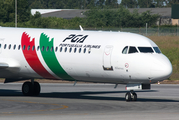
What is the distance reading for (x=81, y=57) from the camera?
25.1m

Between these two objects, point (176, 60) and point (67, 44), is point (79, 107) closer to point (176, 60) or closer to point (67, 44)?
point (67, 44)

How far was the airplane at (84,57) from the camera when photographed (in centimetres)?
2352

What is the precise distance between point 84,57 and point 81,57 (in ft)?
0.70

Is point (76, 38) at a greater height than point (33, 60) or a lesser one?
greater

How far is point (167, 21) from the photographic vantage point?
414ft

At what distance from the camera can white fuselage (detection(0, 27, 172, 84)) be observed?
2348 cm

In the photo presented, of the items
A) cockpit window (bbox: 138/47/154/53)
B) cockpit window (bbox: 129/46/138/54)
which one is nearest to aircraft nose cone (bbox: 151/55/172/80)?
cockpit window (bbox: 138/47/154/53)

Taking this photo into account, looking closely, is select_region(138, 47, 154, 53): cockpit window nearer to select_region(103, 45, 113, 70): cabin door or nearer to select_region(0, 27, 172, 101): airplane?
select_region(0, 27, 172, 101): airplane

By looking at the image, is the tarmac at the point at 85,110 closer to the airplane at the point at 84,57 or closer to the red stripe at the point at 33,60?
the airplane at the point at 84,57

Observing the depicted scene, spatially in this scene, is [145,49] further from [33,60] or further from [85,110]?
[33,60]

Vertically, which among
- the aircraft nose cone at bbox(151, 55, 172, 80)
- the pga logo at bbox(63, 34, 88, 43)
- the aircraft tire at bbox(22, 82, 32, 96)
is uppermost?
the pga logo at bbox(63, 34, 88, 43)

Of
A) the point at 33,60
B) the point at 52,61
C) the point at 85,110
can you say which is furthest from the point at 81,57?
the point at 85,110

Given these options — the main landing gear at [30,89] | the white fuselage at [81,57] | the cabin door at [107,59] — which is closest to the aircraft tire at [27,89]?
the main landing gear at [30,89]

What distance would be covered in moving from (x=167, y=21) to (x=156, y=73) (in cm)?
10554
